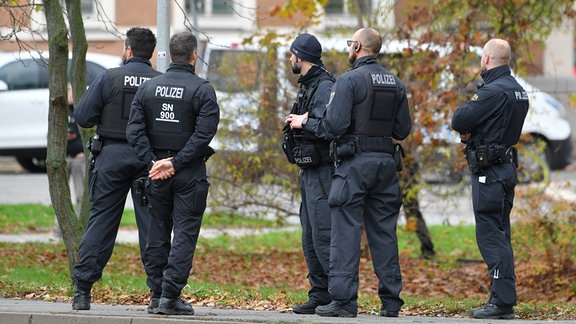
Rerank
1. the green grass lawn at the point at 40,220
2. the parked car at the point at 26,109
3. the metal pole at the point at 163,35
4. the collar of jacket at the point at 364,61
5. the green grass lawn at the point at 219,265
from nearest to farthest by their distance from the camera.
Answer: the collar of jacket at the point at 364,61 → the green grass lawn at the point at 219,265 → the metal pole at the point at 163,35 → the green grass lawn at the point at 40,220 → the parked car at the point at 26,109

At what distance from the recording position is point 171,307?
809cm

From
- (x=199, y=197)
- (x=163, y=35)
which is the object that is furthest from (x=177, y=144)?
(x=163, y=35)

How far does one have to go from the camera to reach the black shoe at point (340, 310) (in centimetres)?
809

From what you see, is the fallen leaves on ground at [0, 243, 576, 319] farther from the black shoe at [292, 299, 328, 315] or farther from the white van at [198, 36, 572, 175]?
the black shoe at [292, 299, 328, 315]

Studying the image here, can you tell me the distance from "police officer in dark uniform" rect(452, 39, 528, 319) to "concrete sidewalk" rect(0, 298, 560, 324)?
0.28m

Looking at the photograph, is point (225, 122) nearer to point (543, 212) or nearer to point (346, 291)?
point (543, 212)

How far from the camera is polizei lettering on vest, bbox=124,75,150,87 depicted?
848 cm

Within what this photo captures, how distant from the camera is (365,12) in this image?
15211 millimetres

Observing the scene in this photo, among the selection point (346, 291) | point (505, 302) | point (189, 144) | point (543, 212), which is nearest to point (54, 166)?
point (189, 144)

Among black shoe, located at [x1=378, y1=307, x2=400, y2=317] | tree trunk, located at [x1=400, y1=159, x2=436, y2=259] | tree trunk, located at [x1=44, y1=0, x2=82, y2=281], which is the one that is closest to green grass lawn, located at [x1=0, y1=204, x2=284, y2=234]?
tree trunk, located at [x1=400, y1=159, x2=436, y2=259]

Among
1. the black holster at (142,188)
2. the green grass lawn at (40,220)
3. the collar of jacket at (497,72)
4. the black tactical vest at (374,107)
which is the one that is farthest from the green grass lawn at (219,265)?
the collar of jacket at (497,72)

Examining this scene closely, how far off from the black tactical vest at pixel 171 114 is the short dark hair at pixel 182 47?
169 millimetres

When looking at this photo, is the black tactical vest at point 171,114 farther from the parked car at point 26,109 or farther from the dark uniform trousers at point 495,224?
the parked car at point 26,109

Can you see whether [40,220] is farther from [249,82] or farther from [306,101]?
[306,101]
